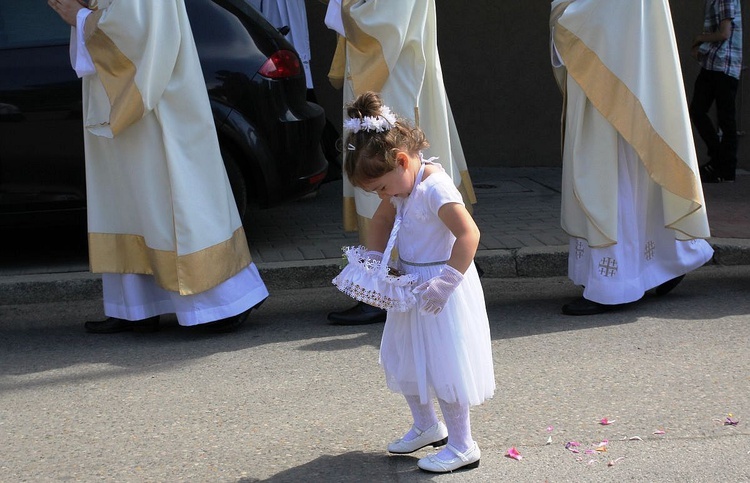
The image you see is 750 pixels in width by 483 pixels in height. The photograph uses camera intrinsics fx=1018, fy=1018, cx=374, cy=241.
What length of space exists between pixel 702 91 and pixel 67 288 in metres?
5.50

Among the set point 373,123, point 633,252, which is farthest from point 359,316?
point 373,123

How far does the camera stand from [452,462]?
10.6 ft

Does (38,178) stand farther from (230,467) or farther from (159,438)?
(230,467)

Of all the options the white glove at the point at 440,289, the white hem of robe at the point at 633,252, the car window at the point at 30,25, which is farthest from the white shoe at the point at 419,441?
the car window at the point at 30,25

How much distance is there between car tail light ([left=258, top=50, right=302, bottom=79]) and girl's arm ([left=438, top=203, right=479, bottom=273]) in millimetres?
2783

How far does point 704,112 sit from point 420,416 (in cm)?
596

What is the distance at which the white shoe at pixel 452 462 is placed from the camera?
3225 millimetres

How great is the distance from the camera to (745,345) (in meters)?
4.42

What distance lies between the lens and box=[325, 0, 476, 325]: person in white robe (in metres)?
4.70

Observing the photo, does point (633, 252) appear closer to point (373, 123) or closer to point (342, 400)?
point (342, 400)

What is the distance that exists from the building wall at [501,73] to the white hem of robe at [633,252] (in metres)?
4.05

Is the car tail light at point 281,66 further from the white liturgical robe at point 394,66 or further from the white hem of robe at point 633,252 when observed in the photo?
the white hem of robe at point 633,252

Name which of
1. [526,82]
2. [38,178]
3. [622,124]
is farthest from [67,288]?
[526,82]

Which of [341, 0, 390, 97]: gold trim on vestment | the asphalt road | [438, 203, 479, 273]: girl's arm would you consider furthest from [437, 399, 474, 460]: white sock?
[341, 0, 390, 97]: gold trim on vestment
